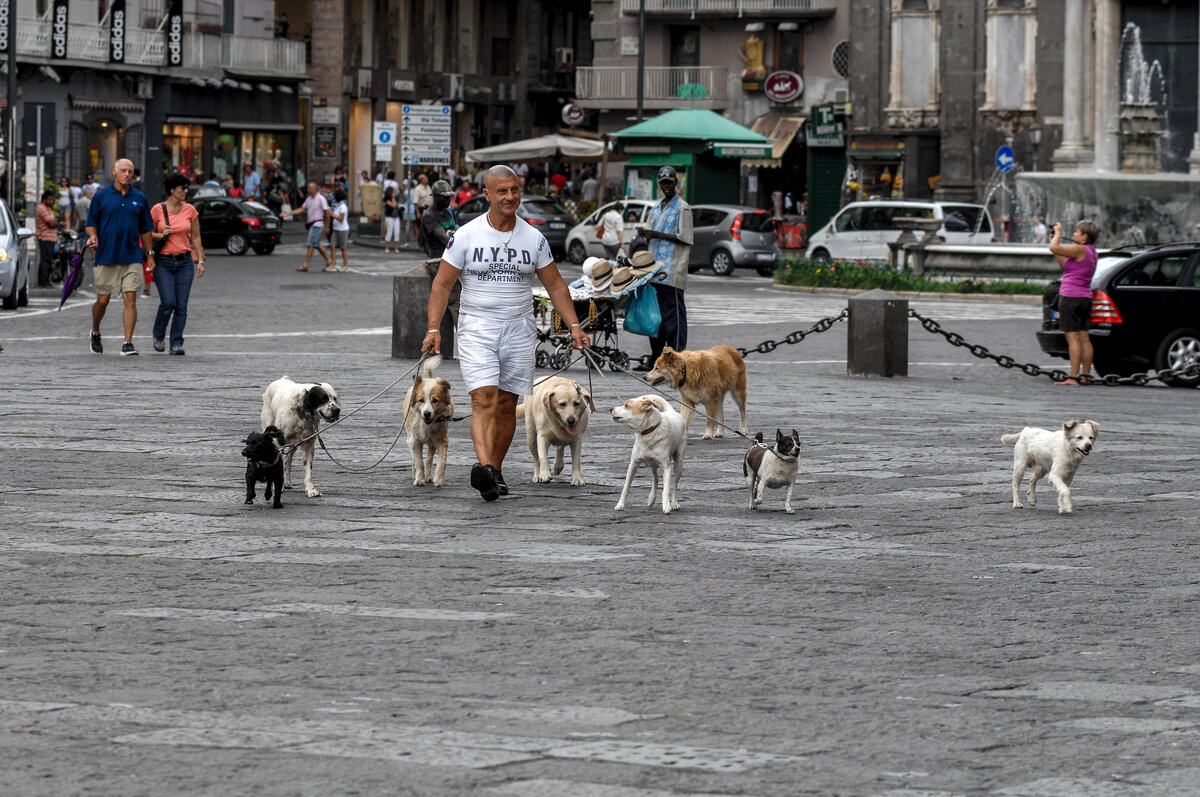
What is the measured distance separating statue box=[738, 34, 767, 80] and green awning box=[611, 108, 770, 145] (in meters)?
16.5

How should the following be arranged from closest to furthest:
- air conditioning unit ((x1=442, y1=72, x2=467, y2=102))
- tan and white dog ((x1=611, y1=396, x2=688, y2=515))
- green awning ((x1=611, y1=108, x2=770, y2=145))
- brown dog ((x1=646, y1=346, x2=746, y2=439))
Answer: tan and white dog ((x1=611, y1=396, x2=688, y2=515)) < brown dog ((x1=646, y1=346, x2=746, y2=439)) < green awning ((x1=611, y1=108, x2=770, y2=145)) < air conditioning unit ((x1=442, y1=72, x2=467, y2=102))

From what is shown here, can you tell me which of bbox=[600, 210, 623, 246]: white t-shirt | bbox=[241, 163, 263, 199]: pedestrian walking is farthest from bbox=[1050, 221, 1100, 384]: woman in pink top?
bbox=[241, 163, 263, 199]: pedestrian walking

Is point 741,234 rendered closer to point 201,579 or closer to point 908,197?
point 908,197

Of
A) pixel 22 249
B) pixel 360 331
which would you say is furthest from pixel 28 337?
pixel 22 249

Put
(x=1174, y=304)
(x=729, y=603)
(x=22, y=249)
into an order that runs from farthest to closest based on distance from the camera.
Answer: (x=22, y=249)
(x=1174, y=304)
(x=729, y=603)

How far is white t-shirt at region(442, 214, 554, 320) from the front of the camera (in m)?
10.9

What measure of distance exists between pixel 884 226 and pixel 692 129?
22.5 ft

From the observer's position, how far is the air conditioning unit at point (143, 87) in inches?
2360

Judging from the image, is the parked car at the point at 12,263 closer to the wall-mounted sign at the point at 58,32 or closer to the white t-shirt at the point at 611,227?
the white t-shirt at the point at 611,227

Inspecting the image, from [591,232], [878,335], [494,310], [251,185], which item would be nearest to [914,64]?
[591,232]

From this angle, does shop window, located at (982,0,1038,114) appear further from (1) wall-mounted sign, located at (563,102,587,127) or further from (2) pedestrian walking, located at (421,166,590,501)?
(2) pedestrian walking, located at (421,166,590,501)

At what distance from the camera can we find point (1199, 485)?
1198 cm

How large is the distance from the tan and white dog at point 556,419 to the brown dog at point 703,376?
1635mm

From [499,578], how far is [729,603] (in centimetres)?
97
